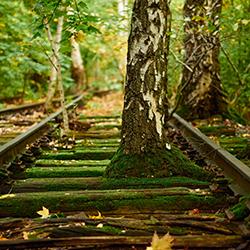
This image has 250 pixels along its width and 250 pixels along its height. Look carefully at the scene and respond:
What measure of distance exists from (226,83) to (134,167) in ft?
24.2

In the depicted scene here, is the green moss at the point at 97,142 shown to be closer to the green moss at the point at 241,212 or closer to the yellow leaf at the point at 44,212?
the yellow leaf at the point at 44,212

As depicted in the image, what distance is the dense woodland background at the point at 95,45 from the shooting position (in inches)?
254

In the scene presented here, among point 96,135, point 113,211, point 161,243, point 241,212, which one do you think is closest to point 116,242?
point 161,243

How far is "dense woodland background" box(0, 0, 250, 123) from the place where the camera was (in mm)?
6453

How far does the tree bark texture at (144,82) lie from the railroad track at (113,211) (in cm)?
41

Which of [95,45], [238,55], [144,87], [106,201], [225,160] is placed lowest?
[106,201]

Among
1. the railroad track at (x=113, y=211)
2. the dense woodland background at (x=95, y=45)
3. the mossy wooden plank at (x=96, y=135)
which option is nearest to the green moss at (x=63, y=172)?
the railroad track at (x=113, y=211)

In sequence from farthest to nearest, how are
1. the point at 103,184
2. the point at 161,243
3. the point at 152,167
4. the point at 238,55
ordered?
1. the point at 238,55
2. the point at 152,167
3. the point at 103,184
4. the point at 161,243

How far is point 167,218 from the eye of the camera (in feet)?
9.40

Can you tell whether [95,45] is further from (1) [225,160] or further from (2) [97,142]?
(1) [225,160]

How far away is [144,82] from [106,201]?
1.25 metres

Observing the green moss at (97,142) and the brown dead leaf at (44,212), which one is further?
the green moss at (97,142)

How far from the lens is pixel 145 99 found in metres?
4.00

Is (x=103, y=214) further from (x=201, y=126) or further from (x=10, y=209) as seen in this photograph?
(x=201, y=126)
